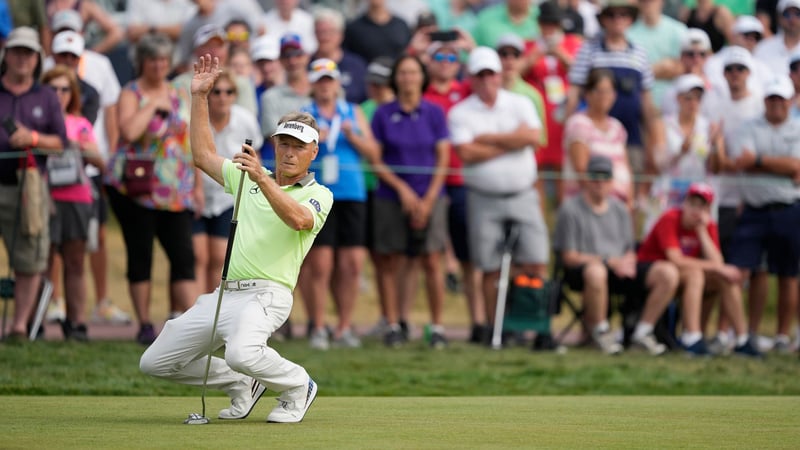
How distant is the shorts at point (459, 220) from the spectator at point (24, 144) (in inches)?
167

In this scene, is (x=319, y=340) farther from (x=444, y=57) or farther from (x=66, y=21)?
(x=66, y=21)

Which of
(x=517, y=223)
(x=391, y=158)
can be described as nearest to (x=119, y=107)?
(x=391, y=158)

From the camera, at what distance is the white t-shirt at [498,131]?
14.4m

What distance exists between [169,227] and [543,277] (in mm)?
3820

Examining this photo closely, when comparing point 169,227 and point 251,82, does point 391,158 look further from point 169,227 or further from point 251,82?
point 169,227

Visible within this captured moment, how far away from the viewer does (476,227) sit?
14.3 m

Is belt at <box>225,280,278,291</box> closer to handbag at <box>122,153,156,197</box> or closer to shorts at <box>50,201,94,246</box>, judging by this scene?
handbag at <box>122,153,156,197</box>

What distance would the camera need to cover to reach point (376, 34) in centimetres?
1666

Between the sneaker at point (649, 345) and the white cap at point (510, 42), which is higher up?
the white cap at point (510, 42)

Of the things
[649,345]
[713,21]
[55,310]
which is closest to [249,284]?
[55,310]

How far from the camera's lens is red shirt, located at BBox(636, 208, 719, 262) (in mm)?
14305

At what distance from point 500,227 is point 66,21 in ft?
15.6

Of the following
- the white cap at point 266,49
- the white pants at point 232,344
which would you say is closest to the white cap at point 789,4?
the white cap at point 266,49

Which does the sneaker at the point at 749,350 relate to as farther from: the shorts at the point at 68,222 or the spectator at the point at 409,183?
the shorts at the point at 68,222
